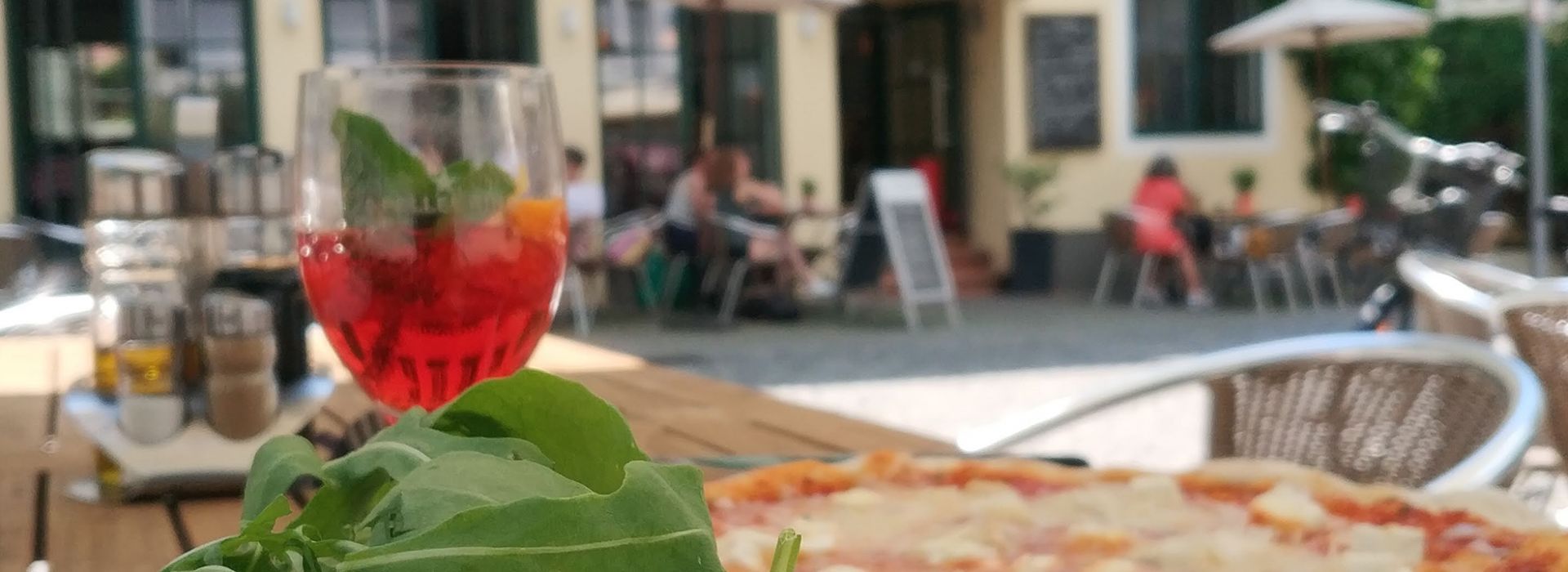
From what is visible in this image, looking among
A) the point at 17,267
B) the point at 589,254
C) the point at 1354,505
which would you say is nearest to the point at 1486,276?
the point at 1354,505

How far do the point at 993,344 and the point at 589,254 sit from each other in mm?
2936

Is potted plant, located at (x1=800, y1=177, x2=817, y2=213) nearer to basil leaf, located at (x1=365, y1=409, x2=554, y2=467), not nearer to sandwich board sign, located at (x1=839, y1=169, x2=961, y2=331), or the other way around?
sandwich board sign, located at (x1=839, y1=169, x2=961, y2=331)

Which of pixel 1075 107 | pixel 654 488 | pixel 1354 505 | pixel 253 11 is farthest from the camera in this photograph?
pixel 1075 107

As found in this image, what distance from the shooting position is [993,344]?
9445 mm

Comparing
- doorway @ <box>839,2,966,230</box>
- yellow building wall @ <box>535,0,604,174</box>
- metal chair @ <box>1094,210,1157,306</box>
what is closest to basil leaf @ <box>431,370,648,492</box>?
yellow building wall @ <box>535,0,604,174</box>

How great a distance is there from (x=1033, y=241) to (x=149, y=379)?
43.1 ft

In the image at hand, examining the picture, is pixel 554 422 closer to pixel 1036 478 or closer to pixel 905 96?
pixel 1036 478

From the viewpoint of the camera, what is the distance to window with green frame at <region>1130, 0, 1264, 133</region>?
1427 centimetres

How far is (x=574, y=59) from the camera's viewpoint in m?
12.3

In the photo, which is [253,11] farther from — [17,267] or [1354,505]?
[1354,505]

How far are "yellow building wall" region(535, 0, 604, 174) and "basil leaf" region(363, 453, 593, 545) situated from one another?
471 inches

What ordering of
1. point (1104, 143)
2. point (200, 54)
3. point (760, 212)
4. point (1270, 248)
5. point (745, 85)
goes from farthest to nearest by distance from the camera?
point (1104, 143) → point (745, 85) → point (1270, 248) → point (200, 54) → point (760, 212)

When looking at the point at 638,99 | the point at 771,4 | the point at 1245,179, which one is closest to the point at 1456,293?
the point at 771,4

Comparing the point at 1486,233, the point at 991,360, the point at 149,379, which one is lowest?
the point at 991,360
